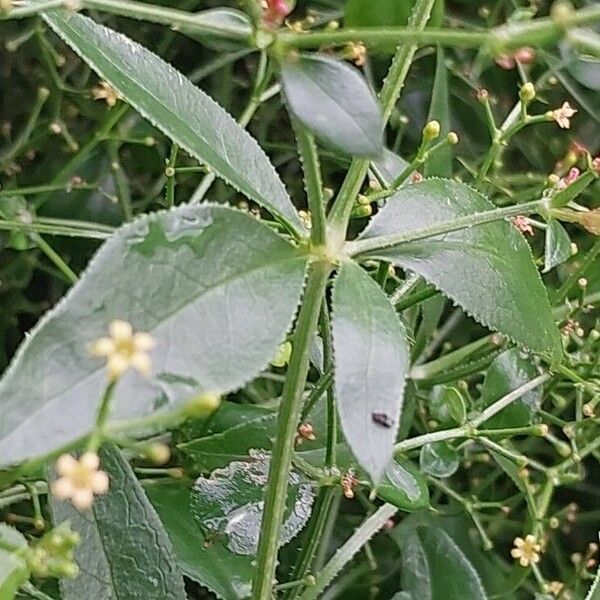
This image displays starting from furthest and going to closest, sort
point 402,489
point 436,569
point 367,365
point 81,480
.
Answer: point 436,569, point 402,489, point 367,365, point 81,480

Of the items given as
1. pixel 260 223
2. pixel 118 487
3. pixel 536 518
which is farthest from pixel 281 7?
pixel 536 518

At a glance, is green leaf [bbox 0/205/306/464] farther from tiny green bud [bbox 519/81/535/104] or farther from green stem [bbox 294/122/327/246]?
tiny green bud [bbox 519/81/535/104]

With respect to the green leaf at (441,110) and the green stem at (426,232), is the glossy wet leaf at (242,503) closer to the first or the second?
the green stem at (426,232)

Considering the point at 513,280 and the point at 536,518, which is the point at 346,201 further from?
the point at 536,518

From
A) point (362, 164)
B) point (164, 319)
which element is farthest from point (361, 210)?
point (164, 319)

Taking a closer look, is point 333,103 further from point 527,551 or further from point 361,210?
point 527,551

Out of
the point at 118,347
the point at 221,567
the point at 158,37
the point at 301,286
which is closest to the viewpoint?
the point at 118,347
